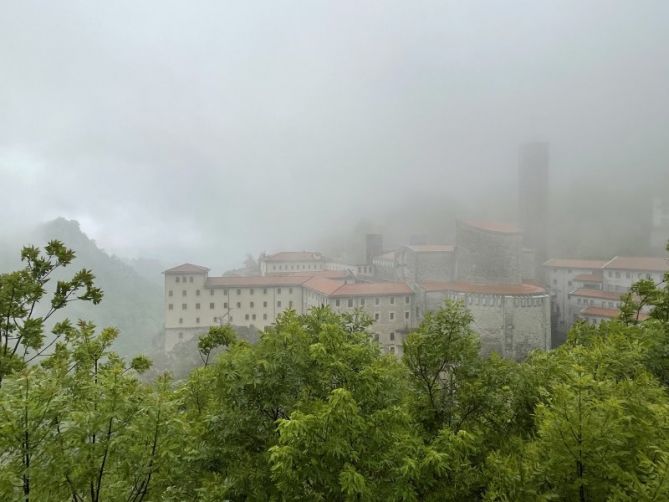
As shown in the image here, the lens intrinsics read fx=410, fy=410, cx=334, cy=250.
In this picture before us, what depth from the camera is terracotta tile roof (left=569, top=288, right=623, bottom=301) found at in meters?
53.0

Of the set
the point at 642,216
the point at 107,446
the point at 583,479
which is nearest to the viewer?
the point at 107,446

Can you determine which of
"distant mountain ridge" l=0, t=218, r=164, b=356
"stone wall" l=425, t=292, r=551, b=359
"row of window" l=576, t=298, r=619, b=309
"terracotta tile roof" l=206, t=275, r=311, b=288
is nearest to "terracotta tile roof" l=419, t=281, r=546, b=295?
"stone wall" l=425, t=292, r=551, b=359

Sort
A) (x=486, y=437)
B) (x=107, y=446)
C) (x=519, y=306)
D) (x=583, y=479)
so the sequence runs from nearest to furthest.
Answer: (x=107, y=446) < (x=583, y=479) < (x=486, y=437) < (x=519, y=306)

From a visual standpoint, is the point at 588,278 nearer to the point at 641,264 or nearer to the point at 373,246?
the point at 641,264

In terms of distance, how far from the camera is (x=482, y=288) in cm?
5312

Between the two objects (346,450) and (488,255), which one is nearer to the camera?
(346,450)

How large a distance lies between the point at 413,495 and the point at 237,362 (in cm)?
349

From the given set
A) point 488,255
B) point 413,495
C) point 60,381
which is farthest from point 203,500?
point 488,255

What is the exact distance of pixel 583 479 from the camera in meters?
5.57

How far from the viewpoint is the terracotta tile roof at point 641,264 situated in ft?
175

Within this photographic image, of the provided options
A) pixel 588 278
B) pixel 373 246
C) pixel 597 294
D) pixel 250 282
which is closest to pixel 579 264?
pixel 588 278

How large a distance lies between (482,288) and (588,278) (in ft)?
62.6

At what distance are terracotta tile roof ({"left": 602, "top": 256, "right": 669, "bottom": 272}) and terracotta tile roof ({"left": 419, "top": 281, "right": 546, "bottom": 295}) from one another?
39.7 feet

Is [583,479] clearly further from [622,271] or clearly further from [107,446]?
[622,271]
